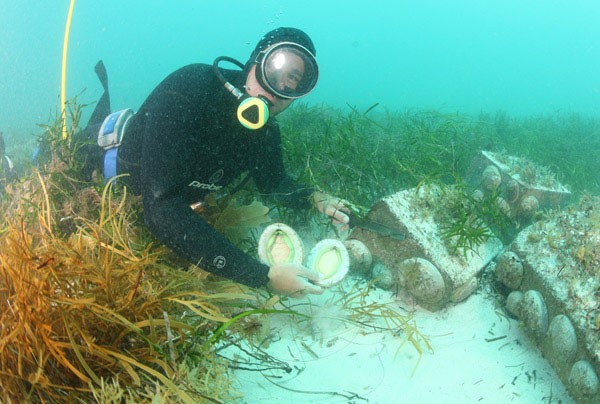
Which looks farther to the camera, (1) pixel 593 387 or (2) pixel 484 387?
(2) pixel 484 387

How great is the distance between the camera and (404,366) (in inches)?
111

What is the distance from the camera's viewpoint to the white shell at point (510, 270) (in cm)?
329

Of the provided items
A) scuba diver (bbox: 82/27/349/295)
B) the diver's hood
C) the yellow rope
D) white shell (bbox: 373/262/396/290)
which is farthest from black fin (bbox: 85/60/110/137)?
white shell (bbox: 373/262/396/290)

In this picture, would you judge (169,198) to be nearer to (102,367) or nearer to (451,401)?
(102,367)

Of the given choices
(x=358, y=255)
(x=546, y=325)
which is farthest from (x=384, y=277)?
(x=546, y=325)

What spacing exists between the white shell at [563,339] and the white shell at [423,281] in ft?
2.74

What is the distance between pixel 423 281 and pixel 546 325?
98 cm

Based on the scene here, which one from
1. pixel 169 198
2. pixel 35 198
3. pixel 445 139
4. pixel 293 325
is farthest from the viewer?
pixel 445 139

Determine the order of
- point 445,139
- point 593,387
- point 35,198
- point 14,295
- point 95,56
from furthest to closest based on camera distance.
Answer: point 95,56, point 445,139, point 35,198, point 593,387, point 14,295

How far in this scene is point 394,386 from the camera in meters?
2.65

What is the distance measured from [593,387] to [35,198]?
4.87 metres

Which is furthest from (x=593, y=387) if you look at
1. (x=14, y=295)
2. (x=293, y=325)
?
(x=14, y=295)

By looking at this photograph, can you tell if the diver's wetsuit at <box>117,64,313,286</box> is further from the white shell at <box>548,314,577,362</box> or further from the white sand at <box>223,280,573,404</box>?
the white shell at <box>548,314,577,362</box>

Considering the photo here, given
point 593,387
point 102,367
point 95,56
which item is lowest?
point 593,387
